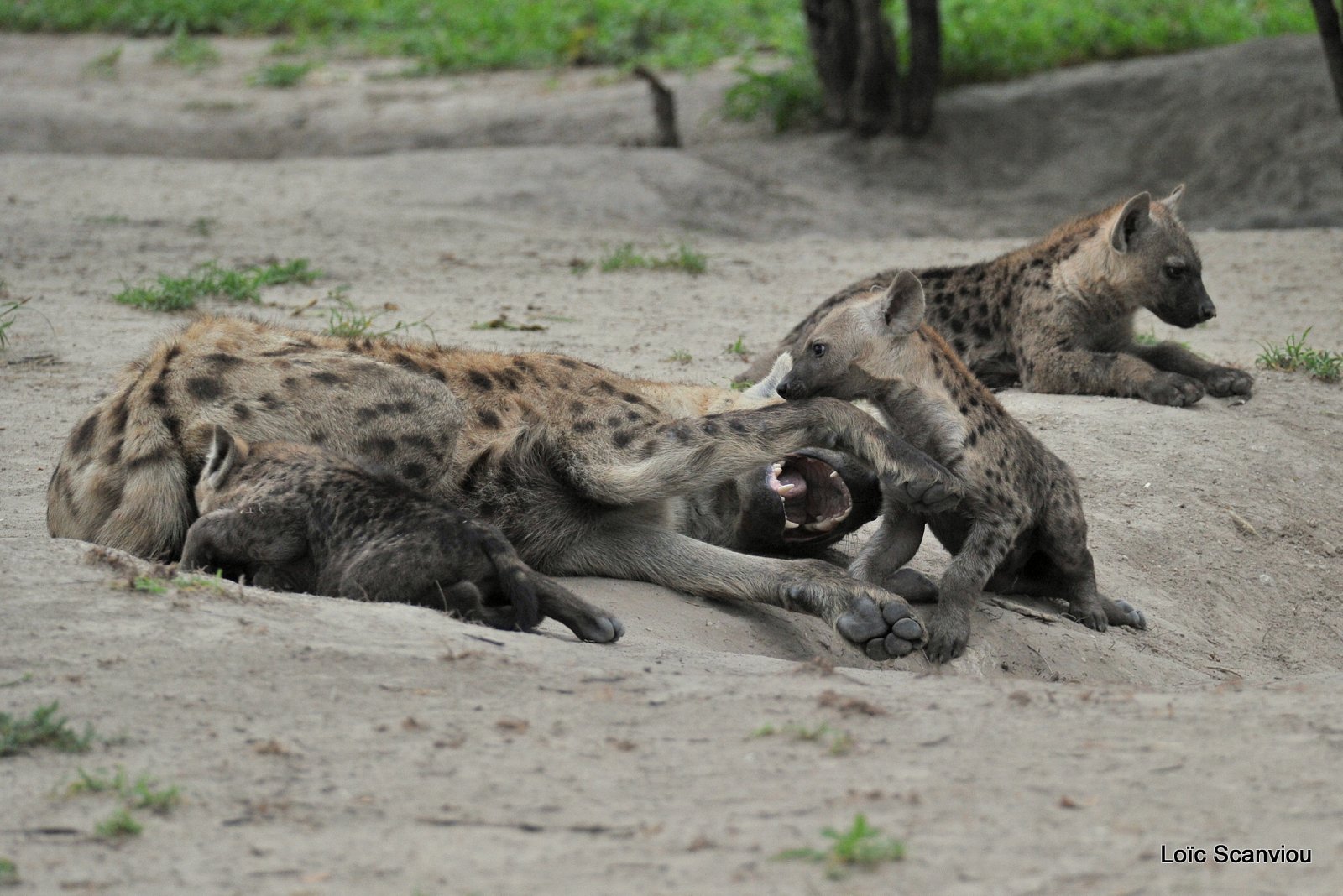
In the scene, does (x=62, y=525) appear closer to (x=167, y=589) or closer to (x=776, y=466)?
(x=167, y=589)

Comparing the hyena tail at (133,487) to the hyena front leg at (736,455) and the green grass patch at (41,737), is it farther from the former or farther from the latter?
the green grass patch at (41,737)

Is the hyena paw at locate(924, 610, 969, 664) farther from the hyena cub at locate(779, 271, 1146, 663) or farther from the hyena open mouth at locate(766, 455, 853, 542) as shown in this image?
the hyena open mouth at locate(766, 455, 853, 542)

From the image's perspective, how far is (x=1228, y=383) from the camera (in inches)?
229

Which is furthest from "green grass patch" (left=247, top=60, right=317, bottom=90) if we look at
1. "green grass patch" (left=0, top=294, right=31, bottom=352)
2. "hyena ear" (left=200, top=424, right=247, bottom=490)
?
"hyena ear" (left=200, top=424, right=247, bottom=490)

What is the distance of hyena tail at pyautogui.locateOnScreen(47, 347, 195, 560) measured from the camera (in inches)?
137

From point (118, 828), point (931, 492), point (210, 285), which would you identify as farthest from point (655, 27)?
point (118, 828)

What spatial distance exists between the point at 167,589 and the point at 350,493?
1.52 feet

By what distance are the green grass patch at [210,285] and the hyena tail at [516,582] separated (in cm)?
354

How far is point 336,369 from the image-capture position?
374 cm

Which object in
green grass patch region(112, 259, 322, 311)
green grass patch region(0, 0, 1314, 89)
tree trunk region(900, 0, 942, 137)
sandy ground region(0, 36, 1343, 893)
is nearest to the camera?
sandy ground region(0, 36, 1343, 893)

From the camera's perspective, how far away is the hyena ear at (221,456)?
3.35 m

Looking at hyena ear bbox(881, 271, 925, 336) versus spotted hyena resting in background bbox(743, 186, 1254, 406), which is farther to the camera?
spotted hyena resting in background bbox(743, 186, 1254, 406)

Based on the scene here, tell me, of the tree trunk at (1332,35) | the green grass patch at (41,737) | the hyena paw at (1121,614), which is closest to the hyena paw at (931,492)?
the hyena paw at (1121,614)

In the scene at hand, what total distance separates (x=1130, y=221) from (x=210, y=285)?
3.86 meters
